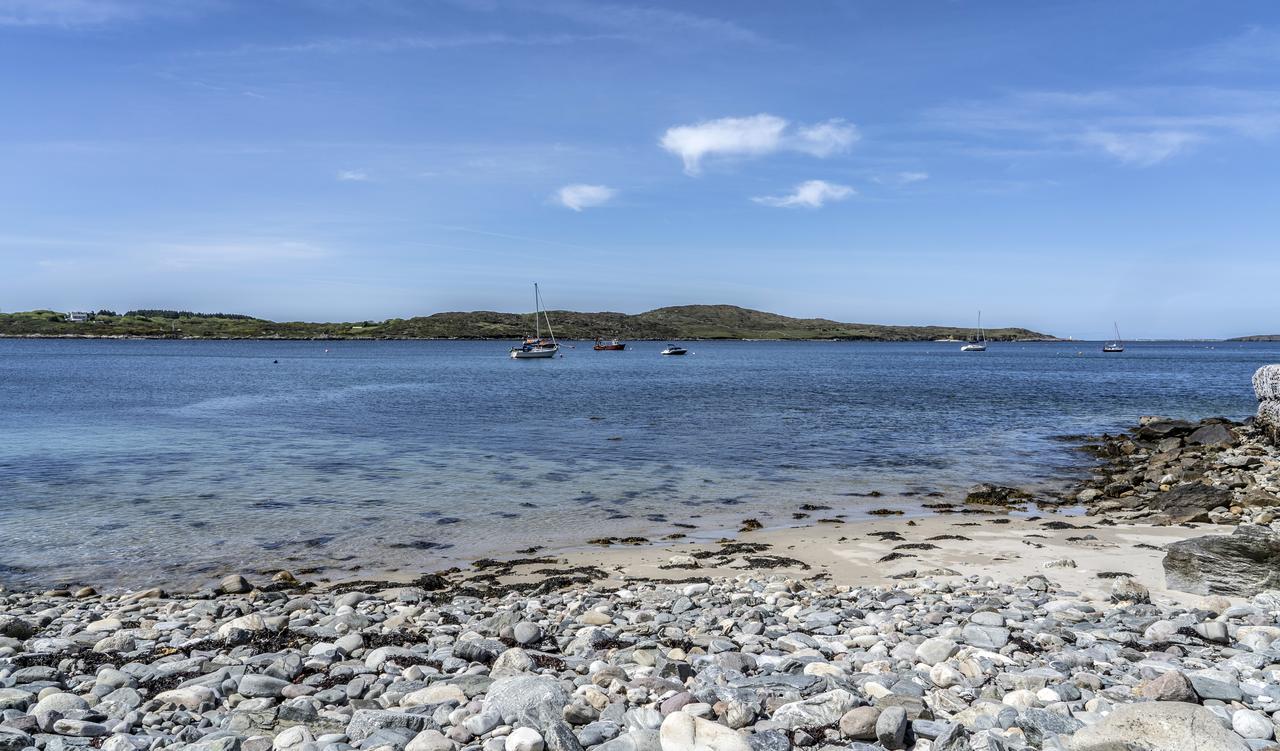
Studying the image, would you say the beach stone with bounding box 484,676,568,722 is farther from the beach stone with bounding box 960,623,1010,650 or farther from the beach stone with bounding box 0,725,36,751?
the beach stone with bounding box 960,623,1010,650

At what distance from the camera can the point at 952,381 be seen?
270ft

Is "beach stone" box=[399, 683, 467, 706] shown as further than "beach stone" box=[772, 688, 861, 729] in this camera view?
Yes

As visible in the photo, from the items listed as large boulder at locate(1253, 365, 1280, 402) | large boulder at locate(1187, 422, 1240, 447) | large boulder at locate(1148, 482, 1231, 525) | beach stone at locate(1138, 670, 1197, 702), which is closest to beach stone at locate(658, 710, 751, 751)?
beach stone at locate(1138, 670, 1197, 702)

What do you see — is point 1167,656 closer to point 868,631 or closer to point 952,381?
point 868,631

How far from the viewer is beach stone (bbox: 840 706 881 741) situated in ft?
18.8

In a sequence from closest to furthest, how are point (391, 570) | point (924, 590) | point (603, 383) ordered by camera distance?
1. point (924, 590)
2. point (391, 570)
3. point (603, 383)

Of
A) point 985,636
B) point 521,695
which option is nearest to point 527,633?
point 521,695

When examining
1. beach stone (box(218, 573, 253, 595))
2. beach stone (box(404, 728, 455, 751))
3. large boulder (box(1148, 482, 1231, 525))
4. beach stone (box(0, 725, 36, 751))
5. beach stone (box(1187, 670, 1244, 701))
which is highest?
beach stone (box(1187, 670, 1244, 701))

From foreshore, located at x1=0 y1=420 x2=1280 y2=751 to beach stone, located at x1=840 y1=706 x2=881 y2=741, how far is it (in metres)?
0.02

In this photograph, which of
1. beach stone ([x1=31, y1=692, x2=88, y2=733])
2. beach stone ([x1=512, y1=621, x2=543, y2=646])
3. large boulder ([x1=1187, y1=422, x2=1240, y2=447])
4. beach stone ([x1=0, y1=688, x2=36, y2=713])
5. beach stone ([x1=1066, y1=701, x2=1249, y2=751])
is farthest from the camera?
large boulder ([x1=1187, y1=422, x2=1240, y2=447])

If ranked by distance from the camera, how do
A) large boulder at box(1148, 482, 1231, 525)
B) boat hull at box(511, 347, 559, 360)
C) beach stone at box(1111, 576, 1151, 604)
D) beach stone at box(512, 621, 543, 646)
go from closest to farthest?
beach stone at box(512, 621, 543, 646) < beach stone at box(1111, 576, 1151, 604) < large boulder at box(1148, 482, 1231, 525) < boat hull at box(511, 347, 559, 360)

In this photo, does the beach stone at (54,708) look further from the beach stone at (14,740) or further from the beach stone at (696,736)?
the beach stone at (696,736)

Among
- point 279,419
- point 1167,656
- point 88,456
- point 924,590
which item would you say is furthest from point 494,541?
point 279,419

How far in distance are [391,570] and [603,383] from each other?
2367 inches
